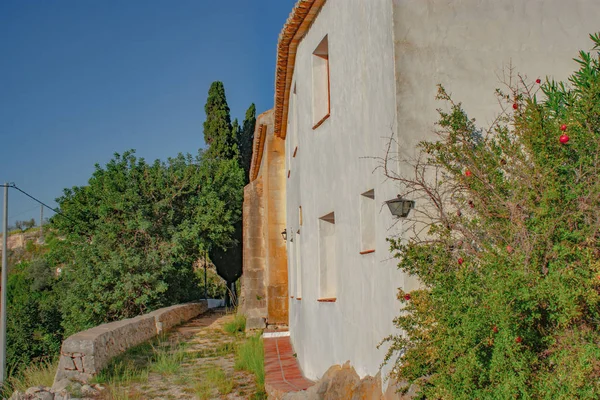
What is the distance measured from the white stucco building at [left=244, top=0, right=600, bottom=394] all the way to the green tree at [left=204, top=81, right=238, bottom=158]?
18012mm

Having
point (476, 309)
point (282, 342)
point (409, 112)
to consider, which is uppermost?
point (409, 112)

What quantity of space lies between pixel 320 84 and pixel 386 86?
10.9 ft

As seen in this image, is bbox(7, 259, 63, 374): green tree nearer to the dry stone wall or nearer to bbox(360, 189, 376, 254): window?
the dry stone wall

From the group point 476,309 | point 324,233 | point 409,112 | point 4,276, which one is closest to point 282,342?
point 324,233

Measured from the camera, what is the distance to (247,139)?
28266 mm

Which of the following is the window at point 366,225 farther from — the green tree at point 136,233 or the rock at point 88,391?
the green tree at point 136,233

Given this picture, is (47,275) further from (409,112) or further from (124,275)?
(409,112)

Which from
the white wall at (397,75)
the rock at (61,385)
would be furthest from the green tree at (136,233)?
the white wall at (397,75)

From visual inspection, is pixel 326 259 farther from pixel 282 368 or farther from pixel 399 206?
pixel 399 206

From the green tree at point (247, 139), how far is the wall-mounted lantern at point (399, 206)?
73.9 feet

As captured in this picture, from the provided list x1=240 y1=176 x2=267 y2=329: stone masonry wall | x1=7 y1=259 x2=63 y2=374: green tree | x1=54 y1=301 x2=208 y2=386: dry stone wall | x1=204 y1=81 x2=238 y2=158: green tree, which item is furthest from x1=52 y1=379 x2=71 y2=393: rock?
x1=204 y1=81 x2=238 y2=158: green tree

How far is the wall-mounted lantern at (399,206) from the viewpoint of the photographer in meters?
4.88

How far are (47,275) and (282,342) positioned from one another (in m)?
24.2

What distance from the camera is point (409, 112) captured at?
5.09 m
